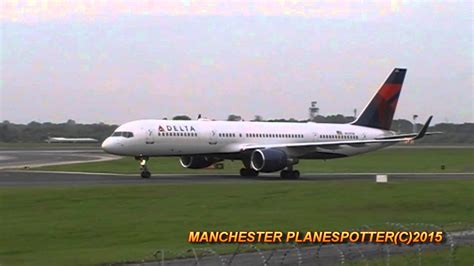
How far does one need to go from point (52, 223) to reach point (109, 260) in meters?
8.65

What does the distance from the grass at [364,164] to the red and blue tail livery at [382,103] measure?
363 cm

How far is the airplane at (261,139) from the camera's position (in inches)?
1928

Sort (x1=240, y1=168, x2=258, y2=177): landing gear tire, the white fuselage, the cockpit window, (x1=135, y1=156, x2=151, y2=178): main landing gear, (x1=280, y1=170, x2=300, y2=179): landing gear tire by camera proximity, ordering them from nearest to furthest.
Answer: (x1=135, y1=156, x2=151, y2=178): main landing gear → the cockpit window → the white fuselage → (x1=280, y1=170, x2=300, y2=179): landing gear tire → (x1=240, y1=168, x2=258, y2=177): landing gear tire

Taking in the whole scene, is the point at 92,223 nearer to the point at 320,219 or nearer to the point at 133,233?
the point at 133,233

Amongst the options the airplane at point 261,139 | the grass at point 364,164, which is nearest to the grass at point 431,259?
the airplane at point 261,139

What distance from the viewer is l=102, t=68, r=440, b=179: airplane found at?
49.0 m

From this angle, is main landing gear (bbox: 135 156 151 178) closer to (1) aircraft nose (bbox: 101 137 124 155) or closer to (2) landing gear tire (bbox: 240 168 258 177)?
(1) aircraft nose (bbox: 101 137 124 155)

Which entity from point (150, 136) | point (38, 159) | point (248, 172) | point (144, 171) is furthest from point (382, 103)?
point (38, 159)

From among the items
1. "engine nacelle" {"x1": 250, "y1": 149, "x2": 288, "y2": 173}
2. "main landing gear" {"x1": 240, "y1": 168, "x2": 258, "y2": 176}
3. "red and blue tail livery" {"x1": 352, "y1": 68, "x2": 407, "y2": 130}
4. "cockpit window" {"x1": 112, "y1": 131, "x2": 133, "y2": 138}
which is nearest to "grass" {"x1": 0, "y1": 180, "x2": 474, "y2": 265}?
"engine nacelle" {"x1": 250, "y1": 149, "x2": 288, "y2": 173}

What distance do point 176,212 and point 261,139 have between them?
23.3 meters

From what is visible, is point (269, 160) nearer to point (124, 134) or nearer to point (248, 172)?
point (248, 172)

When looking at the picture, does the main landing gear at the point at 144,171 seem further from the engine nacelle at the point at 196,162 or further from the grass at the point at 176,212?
the grass at the point at 176,212

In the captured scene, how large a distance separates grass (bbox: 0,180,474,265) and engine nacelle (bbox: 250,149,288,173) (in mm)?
8364

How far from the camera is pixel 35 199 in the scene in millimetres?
33031
